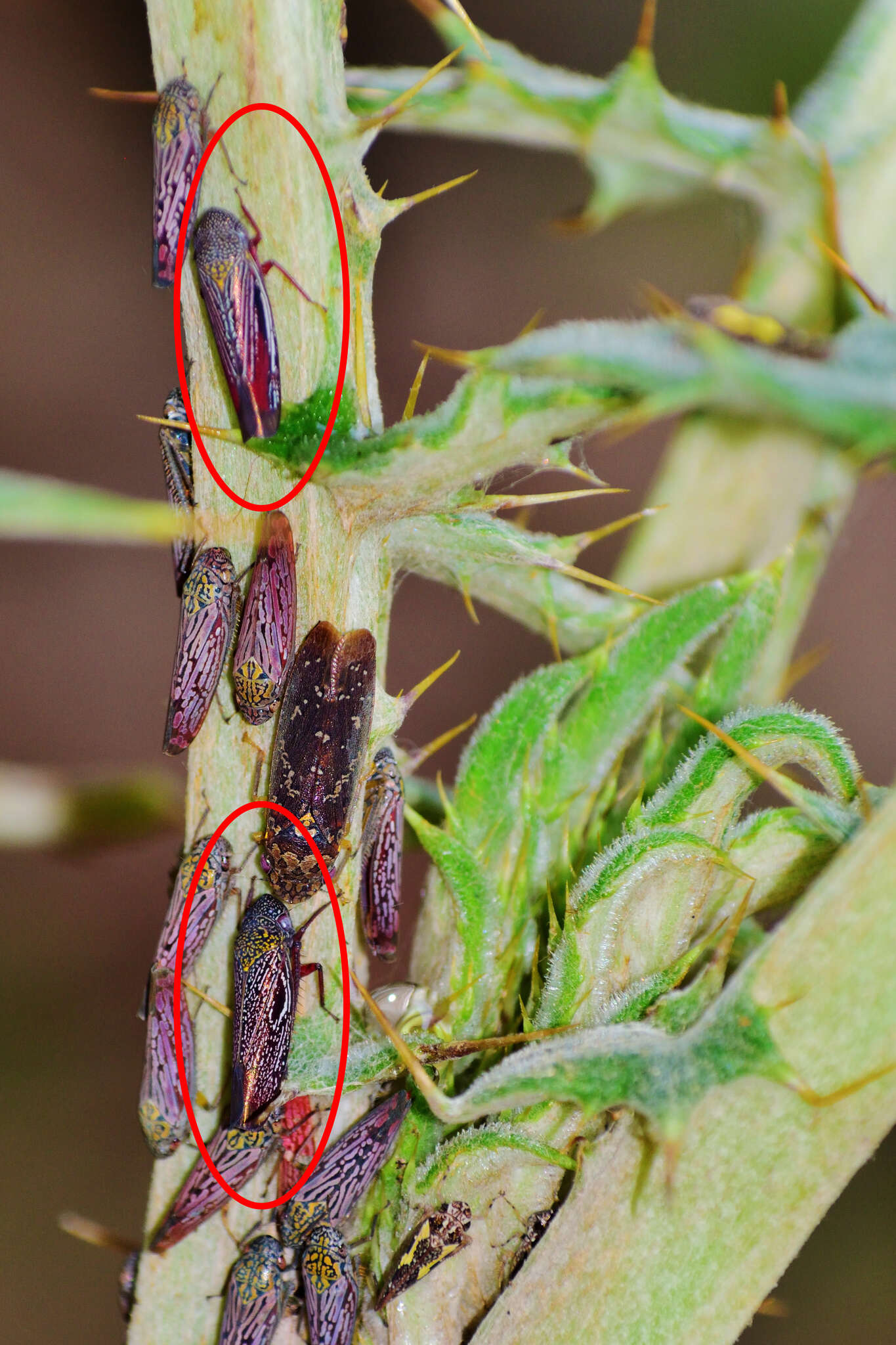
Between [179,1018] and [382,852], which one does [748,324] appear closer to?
→ [382,852]

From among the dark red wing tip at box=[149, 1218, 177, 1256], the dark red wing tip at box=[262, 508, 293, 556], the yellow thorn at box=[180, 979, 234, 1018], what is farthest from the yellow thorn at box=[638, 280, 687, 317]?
the dark red wing tip at box=[149, 1218, 177, 1256]

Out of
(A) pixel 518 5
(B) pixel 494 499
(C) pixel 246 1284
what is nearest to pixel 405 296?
(A) pixel 518 5

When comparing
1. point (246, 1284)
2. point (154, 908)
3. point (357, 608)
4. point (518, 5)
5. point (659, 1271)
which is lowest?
point (154, 908)

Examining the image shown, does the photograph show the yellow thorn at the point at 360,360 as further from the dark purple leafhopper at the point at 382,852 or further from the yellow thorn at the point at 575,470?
the dark purple leafhopper at the point at 382,852

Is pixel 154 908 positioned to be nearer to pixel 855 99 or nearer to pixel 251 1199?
pixel 251 1199

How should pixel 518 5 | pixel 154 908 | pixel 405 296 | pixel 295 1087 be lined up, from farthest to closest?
1. pixel 154 908
2. pixel 405 296
3. pixel 518 5
4. pixel 295 1087

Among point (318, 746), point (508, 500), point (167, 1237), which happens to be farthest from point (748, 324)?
point (167, 1237)

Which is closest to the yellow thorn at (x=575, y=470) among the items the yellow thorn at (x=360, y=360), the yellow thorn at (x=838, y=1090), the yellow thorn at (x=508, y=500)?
the yellow thorn at (x=508, y=500)
